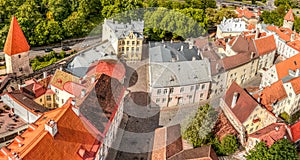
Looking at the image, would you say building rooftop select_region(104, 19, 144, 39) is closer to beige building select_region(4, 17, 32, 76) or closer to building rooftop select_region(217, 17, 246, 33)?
beige building select_region(4, 17, 32, 76)

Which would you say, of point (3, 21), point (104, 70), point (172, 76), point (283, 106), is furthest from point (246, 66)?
point (3, 21)

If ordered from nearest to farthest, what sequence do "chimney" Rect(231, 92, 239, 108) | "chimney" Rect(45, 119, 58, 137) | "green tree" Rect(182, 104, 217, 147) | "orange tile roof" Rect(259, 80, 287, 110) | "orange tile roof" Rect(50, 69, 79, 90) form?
"chimney" Rect(45, 119, 58, 137), "green tree" Rect(182, 104, 217, 147), "chimney" Rect(231, 92, 239, 108), "orange tile roof" Rect(259, 80, 287, 110), "orange tile roof" Rect(50, 69, 79, 90)

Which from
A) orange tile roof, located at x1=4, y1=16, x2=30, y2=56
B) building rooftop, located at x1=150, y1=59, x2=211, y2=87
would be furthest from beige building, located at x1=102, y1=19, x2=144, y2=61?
orange tile roof, located at x1=4, y1=16, x2=30, y2=56

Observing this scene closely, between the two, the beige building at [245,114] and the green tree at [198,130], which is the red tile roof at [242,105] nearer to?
the beige building at [245,114]

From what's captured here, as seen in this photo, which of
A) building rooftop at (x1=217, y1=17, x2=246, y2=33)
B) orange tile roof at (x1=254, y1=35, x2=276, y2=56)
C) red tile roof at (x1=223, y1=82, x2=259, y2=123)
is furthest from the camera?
building rooftop at (x1=217, y1=17, x2=246, y2=33)

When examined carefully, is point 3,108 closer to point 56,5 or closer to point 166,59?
point 166,59
